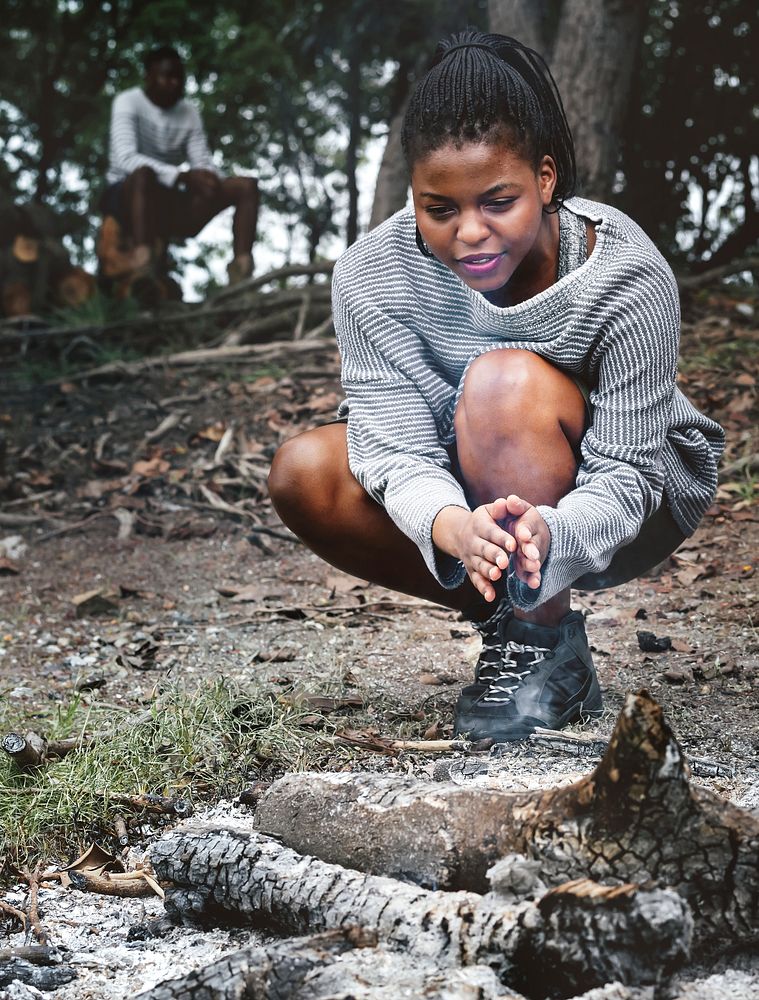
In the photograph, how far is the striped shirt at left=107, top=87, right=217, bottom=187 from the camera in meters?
6.37

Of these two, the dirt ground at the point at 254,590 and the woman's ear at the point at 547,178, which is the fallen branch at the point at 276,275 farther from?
the woman's ear at the point at 547,178

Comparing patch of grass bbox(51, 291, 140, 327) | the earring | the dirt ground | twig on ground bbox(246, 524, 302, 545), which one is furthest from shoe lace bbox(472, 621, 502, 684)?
patch of grass bbox(51, 291, 140, 327)

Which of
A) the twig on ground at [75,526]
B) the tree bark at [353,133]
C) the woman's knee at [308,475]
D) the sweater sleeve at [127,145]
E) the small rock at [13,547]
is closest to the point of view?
the woman's knee at [308,475]

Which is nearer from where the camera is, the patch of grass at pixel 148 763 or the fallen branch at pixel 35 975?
the fallen branch at pixel 35 975

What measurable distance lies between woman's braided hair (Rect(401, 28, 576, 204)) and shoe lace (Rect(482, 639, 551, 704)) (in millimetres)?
886

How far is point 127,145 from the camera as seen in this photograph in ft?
20.9

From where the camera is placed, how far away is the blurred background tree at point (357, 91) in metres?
5.26

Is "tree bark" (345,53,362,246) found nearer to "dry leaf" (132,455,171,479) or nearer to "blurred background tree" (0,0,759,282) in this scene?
"blurred background tree" (0,0,759,282)

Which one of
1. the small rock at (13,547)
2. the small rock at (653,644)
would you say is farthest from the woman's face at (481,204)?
the small rock at (13,547)

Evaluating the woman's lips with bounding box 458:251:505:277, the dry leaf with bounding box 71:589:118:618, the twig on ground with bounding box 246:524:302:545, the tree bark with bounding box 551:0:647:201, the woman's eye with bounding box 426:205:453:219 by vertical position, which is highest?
the tree bark with bounding box 551:0:647:201

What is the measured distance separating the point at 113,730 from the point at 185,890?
639 mm

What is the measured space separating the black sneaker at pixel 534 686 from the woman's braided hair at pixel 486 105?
869 mm

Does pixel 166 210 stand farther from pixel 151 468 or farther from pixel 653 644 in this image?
pixel 653 644

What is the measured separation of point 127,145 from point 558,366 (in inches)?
196
